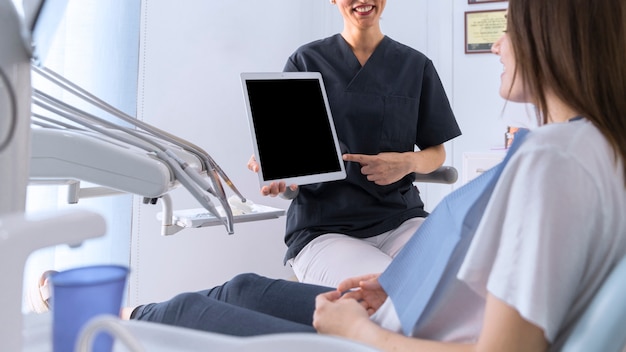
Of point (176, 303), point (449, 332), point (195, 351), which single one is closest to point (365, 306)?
point (449, 332)

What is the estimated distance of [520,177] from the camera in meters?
0.65

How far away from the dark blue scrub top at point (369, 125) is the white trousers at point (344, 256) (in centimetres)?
3

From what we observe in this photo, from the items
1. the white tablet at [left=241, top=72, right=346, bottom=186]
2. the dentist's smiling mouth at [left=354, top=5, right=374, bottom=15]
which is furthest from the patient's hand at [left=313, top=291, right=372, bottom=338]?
the dentist's smiling mouth at [left=354, top=5, right=374, bottom=15]

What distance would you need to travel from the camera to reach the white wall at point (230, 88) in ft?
7.78

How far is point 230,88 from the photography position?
8.93 feet

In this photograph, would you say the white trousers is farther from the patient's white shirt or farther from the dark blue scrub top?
the patient's white shirt

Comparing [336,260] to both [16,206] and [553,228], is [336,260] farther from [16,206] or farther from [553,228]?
[16,206]

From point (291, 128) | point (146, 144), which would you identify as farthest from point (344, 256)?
point (146, 144)

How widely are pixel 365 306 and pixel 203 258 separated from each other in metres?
1.74

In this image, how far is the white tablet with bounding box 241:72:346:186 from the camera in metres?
1.43

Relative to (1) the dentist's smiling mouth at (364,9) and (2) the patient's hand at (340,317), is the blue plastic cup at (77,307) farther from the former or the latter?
(1) the dentist's smiling mouth at (364,9)

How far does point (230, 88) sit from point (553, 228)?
88.4 inches

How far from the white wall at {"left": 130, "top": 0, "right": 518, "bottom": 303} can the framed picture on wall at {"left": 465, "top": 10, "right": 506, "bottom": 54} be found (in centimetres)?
4

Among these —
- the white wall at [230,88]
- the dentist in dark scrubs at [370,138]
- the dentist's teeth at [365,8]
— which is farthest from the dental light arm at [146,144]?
the white wall at [230,88]
